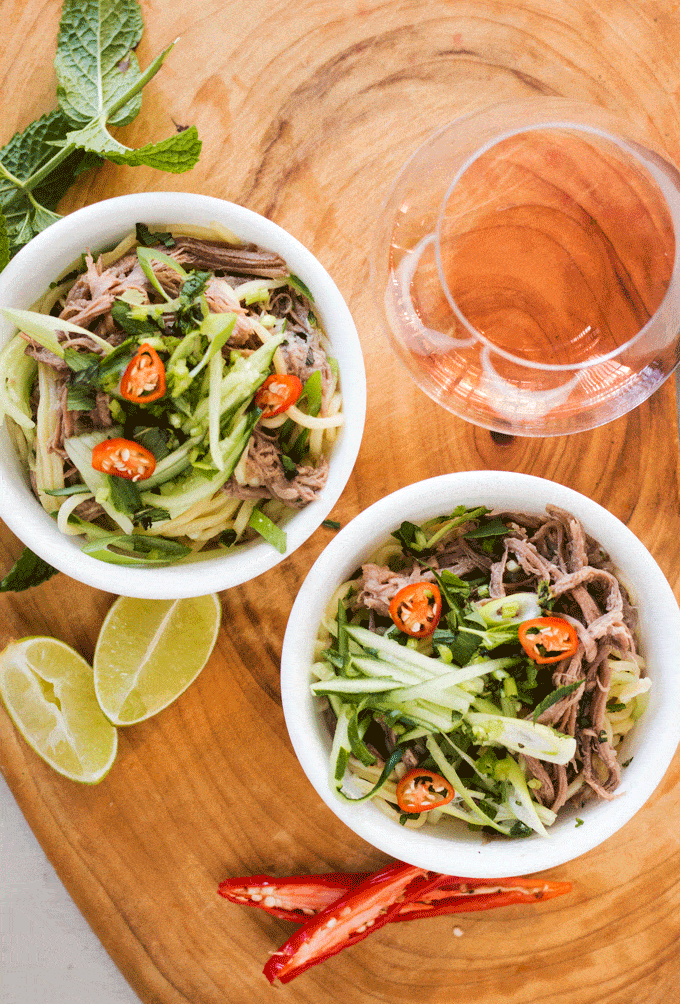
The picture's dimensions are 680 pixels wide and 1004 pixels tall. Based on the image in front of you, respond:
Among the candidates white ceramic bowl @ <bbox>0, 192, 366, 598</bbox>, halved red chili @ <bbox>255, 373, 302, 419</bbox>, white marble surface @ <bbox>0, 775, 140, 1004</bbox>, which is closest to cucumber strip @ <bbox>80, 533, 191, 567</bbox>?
white ceramic bowl @ <bbox>0, 192, 366, 598</bbox>

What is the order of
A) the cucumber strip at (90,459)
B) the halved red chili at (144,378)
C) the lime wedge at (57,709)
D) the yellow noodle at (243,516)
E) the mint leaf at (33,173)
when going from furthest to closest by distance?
the lime wedge at (57,709), the mint leaf at (33,173), the yellow noodle at (243,516), the cucumber strip at (90,459), the halved red chili at (144,378)

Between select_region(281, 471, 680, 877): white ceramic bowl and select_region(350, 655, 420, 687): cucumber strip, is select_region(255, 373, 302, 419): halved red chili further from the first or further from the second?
select_region(350, 655, 420, 687): cucumber strip

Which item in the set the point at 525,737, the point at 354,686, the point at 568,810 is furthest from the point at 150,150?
the point at 568,810

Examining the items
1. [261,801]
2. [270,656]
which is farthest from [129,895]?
[270,656]

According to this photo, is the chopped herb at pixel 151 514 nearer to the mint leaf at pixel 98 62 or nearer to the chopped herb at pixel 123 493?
the chopped herb at pixel 123 493

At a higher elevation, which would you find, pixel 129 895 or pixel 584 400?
pixel 584 400

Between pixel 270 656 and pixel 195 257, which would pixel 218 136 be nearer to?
pixel 195 257

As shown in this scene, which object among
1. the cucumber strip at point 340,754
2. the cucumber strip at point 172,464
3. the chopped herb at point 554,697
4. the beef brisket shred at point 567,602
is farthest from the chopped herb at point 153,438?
the chopped herb at point 554,697
